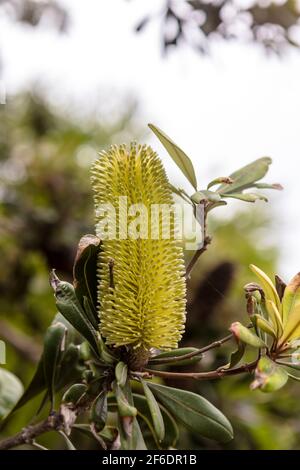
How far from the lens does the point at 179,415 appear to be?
418 mm

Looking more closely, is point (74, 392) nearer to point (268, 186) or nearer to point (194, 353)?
point (194, 353)

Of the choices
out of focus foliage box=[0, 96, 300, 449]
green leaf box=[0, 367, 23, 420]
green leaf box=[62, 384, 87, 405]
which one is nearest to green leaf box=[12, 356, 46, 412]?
green leaf box=[0, 367, 23, 420]

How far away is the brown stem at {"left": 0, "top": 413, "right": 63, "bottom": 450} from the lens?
0.42 metres

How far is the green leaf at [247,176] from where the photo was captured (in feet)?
1.43

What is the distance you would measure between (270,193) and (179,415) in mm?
1178

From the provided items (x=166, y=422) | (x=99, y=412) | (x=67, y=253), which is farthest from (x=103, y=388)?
(x=67, y=253)

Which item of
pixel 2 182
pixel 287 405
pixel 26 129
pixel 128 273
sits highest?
pixel 26 129

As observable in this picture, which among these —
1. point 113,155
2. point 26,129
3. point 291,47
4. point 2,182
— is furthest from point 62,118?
point 113,155

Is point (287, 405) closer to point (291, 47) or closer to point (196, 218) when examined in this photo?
point (291, 47)

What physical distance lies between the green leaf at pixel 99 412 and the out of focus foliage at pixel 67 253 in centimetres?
51

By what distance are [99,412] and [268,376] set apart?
0.37 feet

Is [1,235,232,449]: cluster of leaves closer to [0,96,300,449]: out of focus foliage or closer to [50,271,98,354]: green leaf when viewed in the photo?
[50,271,98,354]: green leaf

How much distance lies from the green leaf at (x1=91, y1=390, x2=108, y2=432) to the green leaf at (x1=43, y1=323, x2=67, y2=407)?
0.31 ft

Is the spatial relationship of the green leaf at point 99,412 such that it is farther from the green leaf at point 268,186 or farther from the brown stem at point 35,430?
the green leaf at point 268,186
